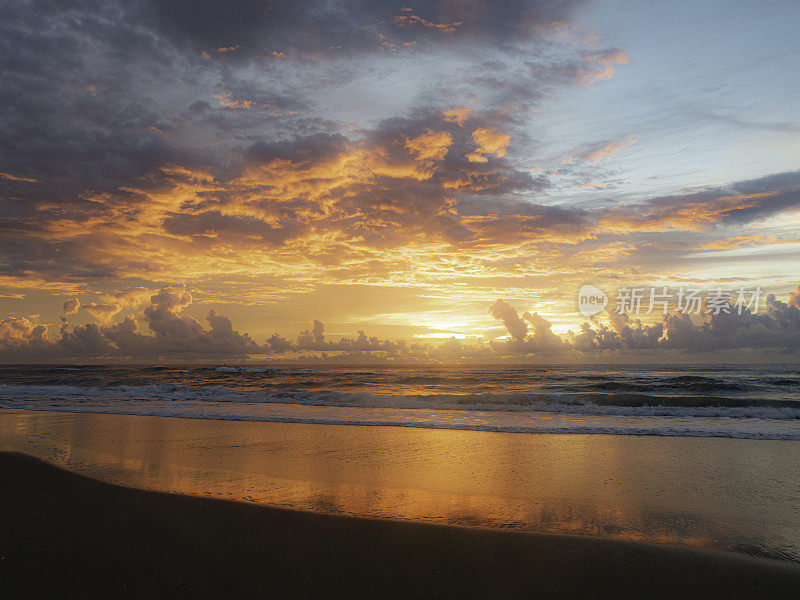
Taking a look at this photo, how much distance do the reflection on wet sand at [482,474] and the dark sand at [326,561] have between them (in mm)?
534

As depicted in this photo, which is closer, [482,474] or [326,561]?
[326,561]

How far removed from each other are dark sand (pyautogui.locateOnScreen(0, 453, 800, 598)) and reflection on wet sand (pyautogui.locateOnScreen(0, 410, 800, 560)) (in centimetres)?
53

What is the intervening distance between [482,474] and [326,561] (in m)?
4.17

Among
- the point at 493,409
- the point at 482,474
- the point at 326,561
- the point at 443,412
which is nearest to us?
the point at 326,561

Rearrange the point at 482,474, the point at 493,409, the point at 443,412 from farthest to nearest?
the point at 493,409 < the point at 443,412 < the point at 482,474

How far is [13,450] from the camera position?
9.90 metres

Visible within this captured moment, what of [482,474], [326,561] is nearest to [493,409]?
[482,474]

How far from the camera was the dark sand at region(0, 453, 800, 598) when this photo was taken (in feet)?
13.1

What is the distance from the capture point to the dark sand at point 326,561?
157 inches

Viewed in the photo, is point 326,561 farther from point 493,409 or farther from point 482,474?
point 493,409

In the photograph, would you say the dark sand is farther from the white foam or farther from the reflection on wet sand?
the white foam

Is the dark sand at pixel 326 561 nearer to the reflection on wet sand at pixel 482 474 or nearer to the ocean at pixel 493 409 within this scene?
the reflection on wet sand at pixel 482 474

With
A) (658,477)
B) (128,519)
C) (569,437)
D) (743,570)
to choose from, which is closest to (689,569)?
(743,570)

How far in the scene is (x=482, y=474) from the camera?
26.3ft
